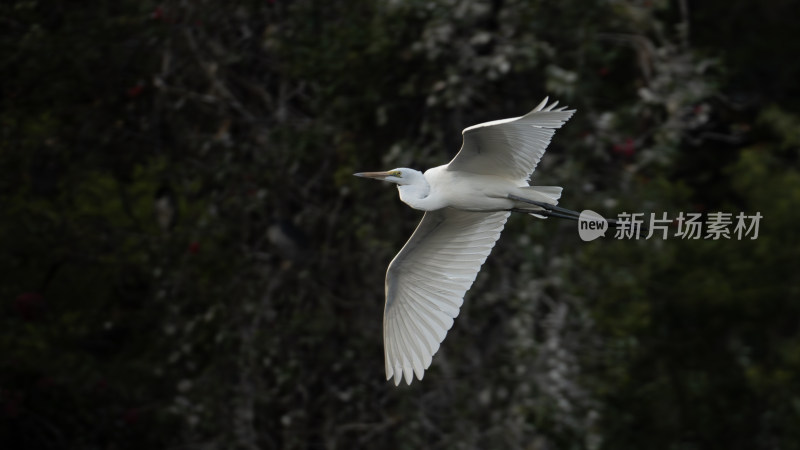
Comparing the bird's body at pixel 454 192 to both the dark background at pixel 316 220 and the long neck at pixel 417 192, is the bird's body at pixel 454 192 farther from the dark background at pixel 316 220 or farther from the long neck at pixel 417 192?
the dark background at pixel 316 220

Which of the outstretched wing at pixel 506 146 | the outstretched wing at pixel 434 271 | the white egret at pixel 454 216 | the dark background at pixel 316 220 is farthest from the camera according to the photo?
the dark background at pixel 316 220

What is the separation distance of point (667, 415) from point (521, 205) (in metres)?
4.83

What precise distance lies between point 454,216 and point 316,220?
1654 millimetres

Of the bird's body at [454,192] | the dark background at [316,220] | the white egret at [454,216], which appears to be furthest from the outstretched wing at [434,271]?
the dark background at [316,220]

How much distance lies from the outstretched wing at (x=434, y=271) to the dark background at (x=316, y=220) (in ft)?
1.55

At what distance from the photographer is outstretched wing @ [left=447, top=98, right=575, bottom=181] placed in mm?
4469

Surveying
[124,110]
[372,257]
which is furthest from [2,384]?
[372,257]

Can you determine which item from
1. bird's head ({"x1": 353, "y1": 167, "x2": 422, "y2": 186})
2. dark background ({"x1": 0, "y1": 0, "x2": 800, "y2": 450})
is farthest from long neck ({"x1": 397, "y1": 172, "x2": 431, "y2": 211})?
dark background ({"x1": 0, "y1": 0, "x2": 800, "y2": 450})

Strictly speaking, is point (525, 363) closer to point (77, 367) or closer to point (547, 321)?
point (547, 321)

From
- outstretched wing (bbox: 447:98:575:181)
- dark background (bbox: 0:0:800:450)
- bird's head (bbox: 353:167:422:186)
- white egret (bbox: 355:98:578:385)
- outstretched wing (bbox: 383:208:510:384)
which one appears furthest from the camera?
dark background (bbox: 0:0:800:450)

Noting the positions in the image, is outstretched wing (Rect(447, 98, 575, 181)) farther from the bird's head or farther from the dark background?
the dark background

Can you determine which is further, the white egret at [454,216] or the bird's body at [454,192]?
the bird's body at [454,192]

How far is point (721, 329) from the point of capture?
10.2 metres

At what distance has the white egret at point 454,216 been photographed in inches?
187
